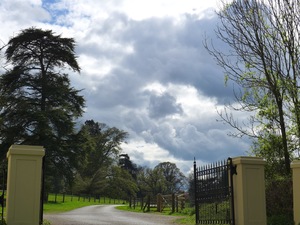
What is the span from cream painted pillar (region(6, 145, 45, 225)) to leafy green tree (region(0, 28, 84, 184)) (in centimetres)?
2168

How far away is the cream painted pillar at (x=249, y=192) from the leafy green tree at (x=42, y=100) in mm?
22500

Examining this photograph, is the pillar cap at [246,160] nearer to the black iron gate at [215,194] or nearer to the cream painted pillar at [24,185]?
the black iron gate at [215,194]

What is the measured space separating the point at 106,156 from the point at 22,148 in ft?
211

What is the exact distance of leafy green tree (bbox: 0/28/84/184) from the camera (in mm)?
32938

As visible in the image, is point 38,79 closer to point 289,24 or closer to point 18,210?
point 289,24

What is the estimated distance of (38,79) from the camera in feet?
113

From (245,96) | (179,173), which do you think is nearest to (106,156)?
(179,173)

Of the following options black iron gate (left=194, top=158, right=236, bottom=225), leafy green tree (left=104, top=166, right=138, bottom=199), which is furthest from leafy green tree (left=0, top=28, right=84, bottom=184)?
leafy green tree (left=104, top=166, right=138, bottom=199)

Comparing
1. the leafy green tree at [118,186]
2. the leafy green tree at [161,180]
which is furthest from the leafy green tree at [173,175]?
the leafy green tree at [118,186]

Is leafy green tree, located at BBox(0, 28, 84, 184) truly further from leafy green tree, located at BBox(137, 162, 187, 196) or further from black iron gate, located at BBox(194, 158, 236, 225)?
leafy green tree, located at BBox(137, 162, 187, 196)

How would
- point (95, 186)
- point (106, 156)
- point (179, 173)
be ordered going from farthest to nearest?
point (179, 173), point (106, 156), point (95, 186)

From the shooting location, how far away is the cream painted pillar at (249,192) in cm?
1201

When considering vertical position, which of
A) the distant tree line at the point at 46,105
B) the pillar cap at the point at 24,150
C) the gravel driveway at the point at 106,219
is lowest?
the gravel driveway at the point at 106,219

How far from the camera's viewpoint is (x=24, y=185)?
36.2 feet
